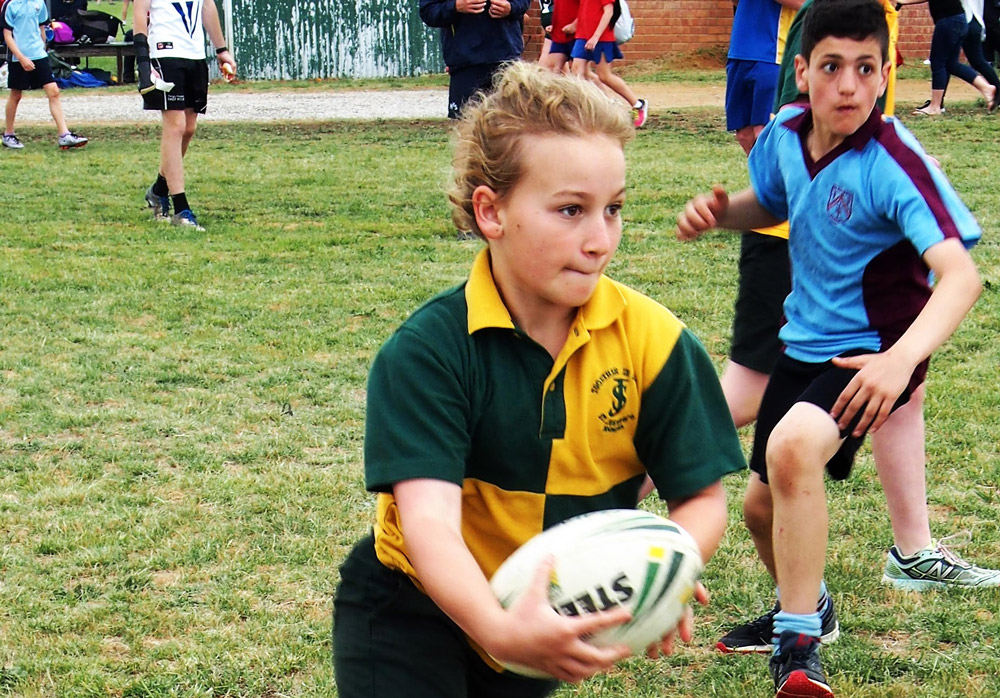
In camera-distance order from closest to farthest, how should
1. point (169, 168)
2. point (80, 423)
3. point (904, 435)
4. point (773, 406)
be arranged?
1. point (773, 406)
2. point (904, 435)
3. point (80, 423)
4. point (169, 168)

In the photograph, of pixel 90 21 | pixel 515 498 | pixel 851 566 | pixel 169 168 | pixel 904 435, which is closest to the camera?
pixel 515 498

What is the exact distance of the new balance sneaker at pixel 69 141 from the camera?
517 inches

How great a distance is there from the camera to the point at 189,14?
28.8 ft

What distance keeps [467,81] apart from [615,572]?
7539mm

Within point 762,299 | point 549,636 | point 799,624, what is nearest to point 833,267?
point 762,299

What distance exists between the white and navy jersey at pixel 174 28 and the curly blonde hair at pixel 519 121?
6.95m

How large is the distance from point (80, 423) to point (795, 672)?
127 inches

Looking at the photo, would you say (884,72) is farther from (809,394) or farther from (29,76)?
(29,76)

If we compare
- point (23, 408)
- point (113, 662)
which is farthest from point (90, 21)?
point (113, 662)

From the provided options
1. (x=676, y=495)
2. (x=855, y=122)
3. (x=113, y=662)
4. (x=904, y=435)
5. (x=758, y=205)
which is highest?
(x=855, y=122)

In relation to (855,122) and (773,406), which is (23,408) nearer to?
(773,406)

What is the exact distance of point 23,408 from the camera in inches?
208

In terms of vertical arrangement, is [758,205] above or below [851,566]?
above

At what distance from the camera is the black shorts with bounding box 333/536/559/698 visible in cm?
226
